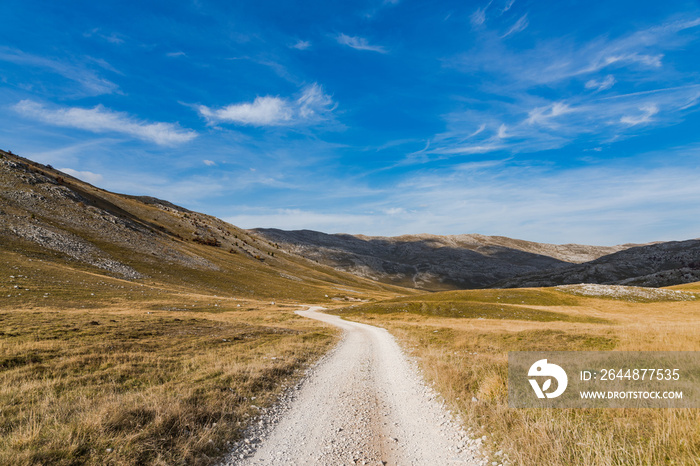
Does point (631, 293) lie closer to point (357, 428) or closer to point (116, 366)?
point (357, 428)

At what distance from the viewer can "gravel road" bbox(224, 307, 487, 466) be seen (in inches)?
324

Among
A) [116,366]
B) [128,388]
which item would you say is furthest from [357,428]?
[116,366]

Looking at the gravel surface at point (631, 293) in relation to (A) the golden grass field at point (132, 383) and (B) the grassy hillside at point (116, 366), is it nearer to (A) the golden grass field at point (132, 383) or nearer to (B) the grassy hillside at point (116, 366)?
(A) the golden grass field at point (132, 383)

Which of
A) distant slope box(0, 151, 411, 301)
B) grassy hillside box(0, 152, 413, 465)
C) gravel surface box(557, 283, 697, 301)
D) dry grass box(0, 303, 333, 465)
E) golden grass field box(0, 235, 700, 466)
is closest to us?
golden grass field box(0, 235, 700, 466)

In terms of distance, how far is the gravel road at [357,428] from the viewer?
8.22 metres

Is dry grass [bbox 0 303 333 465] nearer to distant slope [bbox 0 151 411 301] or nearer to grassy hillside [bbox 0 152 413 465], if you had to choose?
grassy hillside [bbox 0 152 413 465]

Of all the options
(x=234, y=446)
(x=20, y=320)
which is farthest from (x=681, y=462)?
(x=20, y=320)

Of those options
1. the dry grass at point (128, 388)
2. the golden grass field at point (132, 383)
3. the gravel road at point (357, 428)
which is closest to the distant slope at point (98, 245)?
the golden grass field at point (132, 383)

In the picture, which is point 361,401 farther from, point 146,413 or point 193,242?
point 193,242

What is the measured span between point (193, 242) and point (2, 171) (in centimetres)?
6220

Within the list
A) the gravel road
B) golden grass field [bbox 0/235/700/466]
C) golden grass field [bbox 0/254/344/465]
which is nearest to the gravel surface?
golden grass field [bbox 0/235/700/466]

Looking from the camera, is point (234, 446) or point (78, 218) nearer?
point (234, 446)

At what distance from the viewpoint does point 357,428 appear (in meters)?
10.1

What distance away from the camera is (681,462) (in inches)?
232
